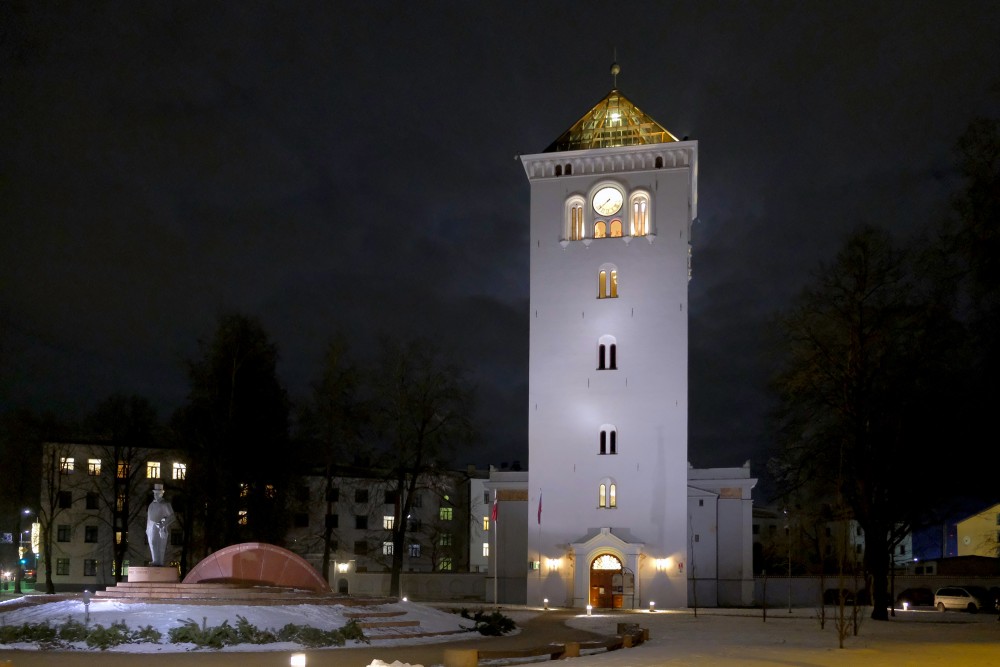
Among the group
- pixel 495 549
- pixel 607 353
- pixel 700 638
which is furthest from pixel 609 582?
pixel 700 638

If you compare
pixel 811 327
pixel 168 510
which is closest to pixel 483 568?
pixel 811 327

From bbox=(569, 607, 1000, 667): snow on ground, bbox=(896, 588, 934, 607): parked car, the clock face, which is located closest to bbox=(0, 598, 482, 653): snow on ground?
bbox=(569, 607, 1000, 667): snow on ground

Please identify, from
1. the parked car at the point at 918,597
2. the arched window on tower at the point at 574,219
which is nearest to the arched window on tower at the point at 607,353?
the arched window on tower at the point at 574,219

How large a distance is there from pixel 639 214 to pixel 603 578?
17.8m

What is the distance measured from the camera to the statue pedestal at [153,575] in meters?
26.4

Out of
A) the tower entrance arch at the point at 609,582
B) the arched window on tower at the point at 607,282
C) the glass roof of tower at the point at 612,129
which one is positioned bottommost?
the tower entrance arch at the point at 609,582

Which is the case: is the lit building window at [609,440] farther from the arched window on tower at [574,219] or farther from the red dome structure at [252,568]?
the red dome structure at [252,568]

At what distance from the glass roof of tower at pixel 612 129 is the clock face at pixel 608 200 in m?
2.28

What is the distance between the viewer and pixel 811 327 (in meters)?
37.2

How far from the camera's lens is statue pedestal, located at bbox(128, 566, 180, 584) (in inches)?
1040

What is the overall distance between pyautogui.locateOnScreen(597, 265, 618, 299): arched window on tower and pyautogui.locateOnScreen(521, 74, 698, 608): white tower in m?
0.06

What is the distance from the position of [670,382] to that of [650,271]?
552 centimetres

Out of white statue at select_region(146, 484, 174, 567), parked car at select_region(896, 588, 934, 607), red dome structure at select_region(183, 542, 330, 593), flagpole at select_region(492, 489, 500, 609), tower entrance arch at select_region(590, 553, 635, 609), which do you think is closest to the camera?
white statue at select_region(146, 484, 174, 567)

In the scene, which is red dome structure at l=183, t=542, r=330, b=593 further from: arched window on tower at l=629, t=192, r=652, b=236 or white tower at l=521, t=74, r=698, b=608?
arched window on tower at l=629, t=192, r=652, b=236
